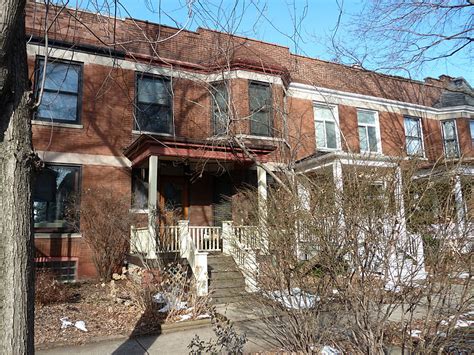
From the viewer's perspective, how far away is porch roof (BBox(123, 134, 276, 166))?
10.1 m

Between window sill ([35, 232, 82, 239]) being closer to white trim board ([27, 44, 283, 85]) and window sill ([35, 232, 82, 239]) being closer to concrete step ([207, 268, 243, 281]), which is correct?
concrete step ([207, 268, 243, 281])

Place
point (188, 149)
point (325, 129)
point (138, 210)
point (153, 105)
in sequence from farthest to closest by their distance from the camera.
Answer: point (325, 129) < point (153, 105) < point (138, 210) < point (188, 149)

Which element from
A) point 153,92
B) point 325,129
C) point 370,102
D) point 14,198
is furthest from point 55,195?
point 370,102

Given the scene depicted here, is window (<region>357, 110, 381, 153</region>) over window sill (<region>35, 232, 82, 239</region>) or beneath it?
over

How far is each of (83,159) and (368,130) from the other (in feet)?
39.9

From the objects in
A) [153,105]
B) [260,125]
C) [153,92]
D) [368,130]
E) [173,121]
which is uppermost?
[153,92]

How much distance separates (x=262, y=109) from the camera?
13445 millimetres

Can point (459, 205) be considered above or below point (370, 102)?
below

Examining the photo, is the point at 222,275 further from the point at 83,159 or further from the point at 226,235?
the point at 83,159

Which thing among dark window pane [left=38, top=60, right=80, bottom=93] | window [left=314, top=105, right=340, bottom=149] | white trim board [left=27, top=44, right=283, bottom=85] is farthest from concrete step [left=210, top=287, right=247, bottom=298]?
window [left=314, top=105, right=340, bottom=149]

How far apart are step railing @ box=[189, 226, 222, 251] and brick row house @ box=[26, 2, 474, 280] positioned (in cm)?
105

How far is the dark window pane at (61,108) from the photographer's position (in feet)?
37.4

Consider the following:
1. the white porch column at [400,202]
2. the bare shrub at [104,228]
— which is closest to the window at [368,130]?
the bare shrub at [104,228]

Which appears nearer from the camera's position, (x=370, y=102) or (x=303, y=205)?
(x=303, y=205)
